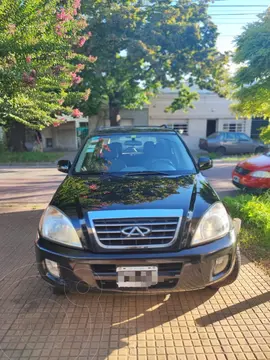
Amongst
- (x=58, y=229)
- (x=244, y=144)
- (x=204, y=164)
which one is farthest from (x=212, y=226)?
(x=244, y=144)

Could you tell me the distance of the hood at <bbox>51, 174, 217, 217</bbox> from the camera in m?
2.83

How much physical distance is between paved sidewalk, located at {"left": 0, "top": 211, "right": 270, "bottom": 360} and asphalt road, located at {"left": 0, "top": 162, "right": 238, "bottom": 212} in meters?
3.87

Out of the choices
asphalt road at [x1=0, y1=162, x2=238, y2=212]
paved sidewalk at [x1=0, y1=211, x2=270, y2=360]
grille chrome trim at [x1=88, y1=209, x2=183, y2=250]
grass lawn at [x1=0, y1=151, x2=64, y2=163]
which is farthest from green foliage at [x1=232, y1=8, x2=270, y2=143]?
grass lawn at [x1=0, y1=151, x2=64, y2=163]

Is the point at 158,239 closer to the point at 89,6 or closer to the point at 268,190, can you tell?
the point at 268,190

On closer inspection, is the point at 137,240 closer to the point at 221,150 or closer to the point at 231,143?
the point at 221,150

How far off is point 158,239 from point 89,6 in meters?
15.2

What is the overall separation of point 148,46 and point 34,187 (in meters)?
9.73

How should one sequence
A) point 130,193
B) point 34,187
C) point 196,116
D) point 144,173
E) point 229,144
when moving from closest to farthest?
point 130,193, point 144,173, point 34,187, point 229,144, point 196,116

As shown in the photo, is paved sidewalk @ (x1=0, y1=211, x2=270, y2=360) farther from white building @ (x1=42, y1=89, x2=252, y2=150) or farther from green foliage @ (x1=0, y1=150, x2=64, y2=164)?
white building @ (x1=42, y1=89, x2=252, y2=150)

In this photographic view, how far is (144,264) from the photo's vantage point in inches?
100.0

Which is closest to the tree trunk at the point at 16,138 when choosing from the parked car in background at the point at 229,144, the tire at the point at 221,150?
the parked car in background at the point at 229,144

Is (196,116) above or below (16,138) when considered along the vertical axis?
above

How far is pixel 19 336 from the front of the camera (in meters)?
2.61

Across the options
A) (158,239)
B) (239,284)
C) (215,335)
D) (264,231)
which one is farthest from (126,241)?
(264,231)
